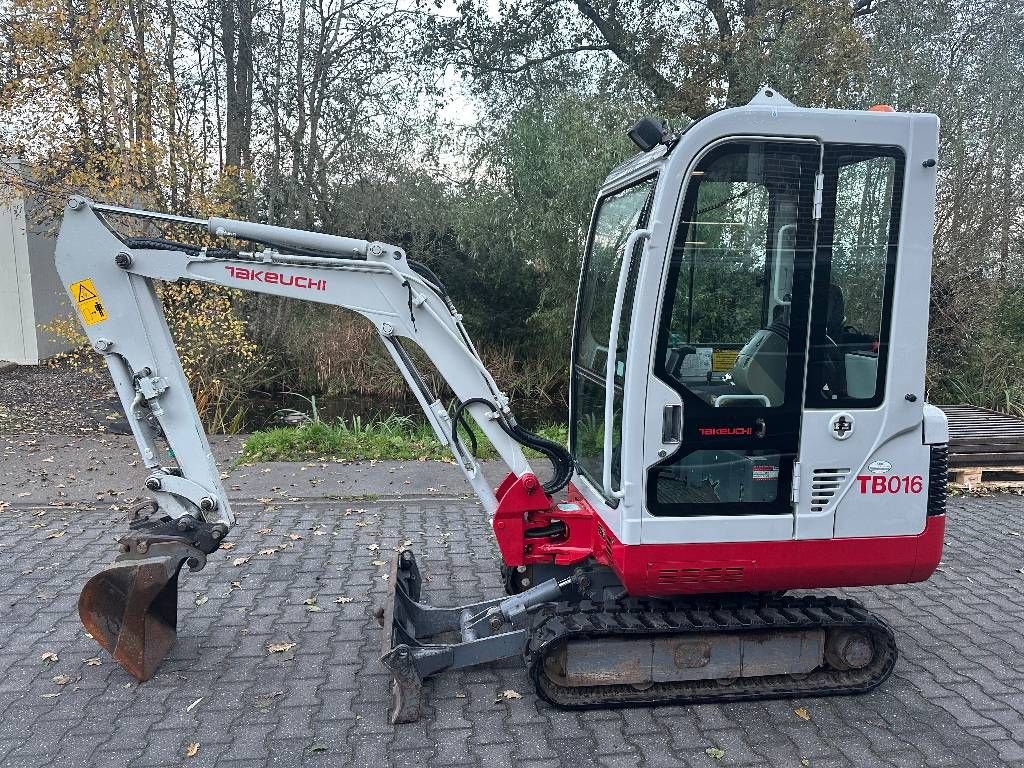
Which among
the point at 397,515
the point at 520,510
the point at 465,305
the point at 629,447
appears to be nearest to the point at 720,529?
the point at 629,447

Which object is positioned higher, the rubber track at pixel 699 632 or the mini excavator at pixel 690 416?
the mini excavator at pixel 690 416

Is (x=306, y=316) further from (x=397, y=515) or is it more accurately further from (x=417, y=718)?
(x=417, y=718)

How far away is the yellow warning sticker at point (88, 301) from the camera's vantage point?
12.2 ft

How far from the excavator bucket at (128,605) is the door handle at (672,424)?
100 inches

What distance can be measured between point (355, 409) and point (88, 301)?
888 cm

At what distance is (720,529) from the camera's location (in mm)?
3475

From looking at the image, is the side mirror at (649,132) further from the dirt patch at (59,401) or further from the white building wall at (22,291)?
the white building wall at (22,291)

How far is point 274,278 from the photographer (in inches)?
146

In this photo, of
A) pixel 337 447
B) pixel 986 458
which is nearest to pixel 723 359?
pixel 986 458

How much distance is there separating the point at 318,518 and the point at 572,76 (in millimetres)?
11259

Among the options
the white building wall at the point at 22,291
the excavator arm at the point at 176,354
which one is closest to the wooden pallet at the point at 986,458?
the excavator arm at the point at 176,354

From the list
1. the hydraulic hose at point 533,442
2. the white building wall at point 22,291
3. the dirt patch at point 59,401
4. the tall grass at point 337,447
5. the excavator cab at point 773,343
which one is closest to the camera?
the excavator cab at point 773,343

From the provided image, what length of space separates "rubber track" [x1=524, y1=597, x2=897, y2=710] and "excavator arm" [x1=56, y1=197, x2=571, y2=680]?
74 centimetres

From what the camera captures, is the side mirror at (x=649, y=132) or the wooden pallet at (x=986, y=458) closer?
the side mirror at (x=649, y=132)
